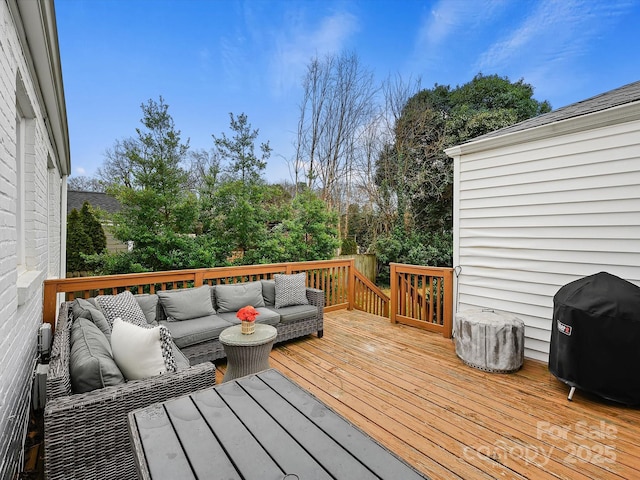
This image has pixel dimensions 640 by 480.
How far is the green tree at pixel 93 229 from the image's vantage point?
841 cm

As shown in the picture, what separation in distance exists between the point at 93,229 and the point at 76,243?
68 cm

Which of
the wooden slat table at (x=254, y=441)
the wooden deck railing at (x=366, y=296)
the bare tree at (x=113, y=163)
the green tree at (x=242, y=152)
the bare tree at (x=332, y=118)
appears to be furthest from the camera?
the bare tree at (x=113, y=163)

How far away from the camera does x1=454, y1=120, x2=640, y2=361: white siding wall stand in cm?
302

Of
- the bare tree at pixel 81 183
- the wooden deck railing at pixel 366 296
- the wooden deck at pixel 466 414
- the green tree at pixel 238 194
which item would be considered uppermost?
the bare tree at pixel 81 183

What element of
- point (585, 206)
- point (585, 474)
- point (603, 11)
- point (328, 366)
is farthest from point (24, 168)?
point (603, 11)

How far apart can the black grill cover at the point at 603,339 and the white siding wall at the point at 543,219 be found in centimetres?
62

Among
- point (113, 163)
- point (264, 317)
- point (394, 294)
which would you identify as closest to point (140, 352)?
point (264, 317)

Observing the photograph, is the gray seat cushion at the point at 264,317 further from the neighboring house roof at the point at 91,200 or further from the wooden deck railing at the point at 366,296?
the neighboring house roof at the point at 91,200

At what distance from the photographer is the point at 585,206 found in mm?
3227

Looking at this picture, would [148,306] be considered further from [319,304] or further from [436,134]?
[436,134]

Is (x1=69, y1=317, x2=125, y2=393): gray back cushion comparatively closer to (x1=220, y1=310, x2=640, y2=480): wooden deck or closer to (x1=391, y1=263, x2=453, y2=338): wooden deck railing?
(x1=220, y1=310, x2=640, y2=480): wooden deck

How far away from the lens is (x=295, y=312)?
4.04 meters

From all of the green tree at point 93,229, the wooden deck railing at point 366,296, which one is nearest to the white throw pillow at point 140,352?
the wooden deck railing at point 366,296

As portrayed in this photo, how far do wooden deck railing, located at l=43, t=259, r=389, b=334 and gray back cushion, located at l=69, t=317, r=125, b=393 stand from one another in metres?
1.67
